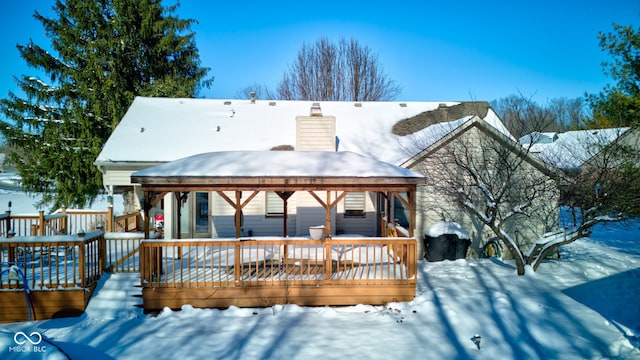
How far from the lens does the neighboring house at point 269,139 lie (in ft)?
38.2

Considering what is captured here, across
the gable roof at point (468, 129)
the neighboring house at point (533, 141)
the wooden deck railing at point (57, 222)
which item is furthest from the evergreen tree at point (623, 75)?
the wooden deck railing at point (57, 222)

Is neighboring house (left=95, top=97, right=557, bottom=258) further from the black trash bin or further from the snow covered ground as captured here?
the snow covered ground

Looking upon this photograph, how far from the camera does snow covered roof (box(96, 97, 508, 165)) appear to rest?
482 inches

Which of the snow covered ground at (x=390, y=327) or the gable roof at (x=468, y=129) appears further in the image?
the gable roof at (x=468, y=129)

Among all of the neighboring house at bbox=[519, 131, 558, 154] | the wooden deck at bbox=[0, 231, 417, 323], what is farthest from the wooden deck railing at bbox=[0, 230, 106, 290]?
the neighboring house at bbox=[519, 131, 558, 154]

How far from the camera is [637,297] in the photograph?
7.02 meters

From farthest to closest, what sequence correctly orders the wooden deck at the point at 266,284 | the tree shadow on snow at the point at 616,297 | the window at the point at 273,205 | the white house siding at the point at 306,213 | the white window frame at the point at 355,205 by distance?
the white window frame at the point at 355,205
the window at the point at 273,205
the white house siding at the point at 306,213
the wooden deck at the point at 266,284
the tree shadow on snow at the point at 616,297

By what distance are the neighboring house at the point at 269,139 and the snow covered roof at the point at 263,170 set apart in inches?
125

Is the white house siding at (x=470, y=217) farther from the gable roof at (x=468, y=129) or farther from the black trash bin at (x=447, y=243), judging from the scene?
the black trash bin at (x=447, y=243)

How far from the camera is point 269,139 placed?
13.1 meters

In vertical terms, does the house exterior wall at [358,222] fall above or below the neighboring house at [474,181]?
below

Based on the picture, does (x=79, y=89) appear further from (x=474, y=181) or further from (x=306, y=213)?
(x=474, y=181)

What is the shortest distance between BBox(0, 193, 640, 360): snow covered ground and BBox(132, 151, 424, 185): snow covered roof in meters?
2.46

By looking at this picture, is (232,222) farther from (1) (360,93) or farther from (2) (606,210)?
(1) (360,93)
